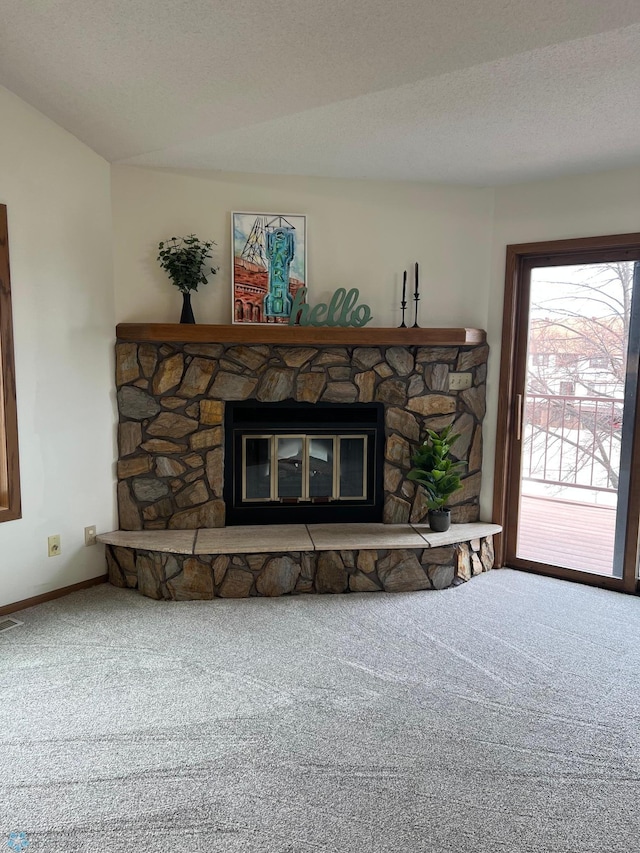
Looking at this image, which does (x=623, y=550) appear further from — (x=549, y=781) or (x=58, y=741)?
(x=58, y=741)

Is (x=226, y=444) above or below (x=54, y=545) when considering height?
above

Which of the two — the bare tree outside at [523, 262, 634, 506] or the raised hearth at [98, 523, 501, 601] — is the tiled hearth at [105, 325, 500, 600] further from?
the bare tree outside at [523, 262, 634, 506]

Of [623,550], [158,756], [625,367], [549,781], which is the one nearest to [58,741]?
[158,756]

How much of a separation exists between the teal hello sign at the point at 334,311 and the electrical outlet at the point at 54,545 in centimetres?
186

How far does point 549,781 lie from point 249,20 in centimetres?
279

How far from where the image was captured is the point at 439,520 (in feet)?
11.9

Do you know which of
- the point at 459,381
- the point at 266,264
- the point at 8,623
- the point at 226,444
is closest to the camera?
the point at 8,623

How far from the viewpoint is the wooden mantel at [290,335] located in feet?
11.1

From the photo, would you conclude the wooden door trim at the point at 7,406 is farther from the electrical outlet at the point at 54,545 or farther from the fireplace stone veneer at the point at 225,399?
the fireplace stone veneer at the point at 225,399

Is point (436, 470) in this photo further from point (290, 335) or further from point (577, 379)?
point (290, 335)

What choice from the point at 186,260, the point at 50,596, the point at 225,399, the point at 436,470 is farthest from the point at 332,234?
the point at 50,596

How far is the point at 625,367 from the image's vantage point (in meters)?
3.46

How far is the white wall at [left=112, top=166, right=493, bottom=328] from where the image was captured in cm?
349

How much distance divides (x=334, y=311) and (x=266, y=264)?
51 centimetres
